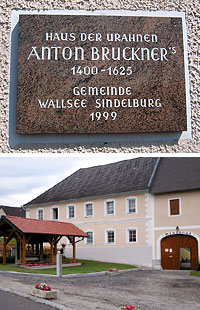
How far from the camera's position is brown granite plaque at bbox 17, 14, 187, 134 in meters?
3.21

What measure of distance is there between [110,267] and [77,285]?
3.85 ft

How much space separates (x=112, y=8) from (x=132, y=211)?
337 inches

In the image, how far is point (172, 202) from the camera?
40.0ft

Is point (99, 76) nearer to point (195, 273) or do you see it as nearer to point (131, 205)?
point (131, 205)

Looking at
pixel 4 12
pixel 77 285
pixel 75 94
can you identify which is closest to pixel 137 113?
pixel 75 94

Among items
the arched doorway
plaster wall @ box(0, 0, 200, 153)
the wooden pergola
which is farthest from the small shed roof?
the arched doorway

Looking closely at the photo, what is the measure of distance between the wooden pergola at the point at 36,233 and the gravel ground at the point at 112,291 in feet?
3.37

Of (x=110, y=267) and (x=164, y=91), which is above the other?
(x=164, y=91)

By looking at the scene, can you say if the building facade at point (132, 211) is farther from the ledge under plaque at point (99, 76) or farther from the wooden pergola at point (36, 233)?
the ledge under plaque at point (99, 76)

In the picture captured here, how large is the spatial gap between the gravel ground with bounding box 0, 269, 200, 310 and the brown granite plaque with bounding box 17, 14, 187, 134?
10.4ft

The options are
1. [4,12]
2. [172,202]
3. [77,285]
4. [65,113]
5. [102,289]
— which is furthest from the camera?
[172,202]

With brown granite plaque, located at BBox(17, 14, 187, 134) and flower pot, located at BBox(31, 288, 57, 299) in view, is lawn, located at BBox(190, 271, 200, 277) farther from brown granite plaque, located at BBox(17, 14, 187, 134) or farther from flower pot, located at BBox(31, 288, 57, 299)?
brown granite plaque, located at BBox(17, 14, 187, 134)

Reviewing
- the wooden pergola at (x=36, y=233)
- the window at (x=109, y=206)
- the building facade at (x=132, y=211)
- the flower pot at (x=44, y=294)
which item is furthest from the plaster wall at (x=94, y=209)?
the flower pot at (x=44, y=294)

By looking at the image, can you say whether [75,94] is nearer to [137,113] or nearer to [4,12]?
[137,113]
